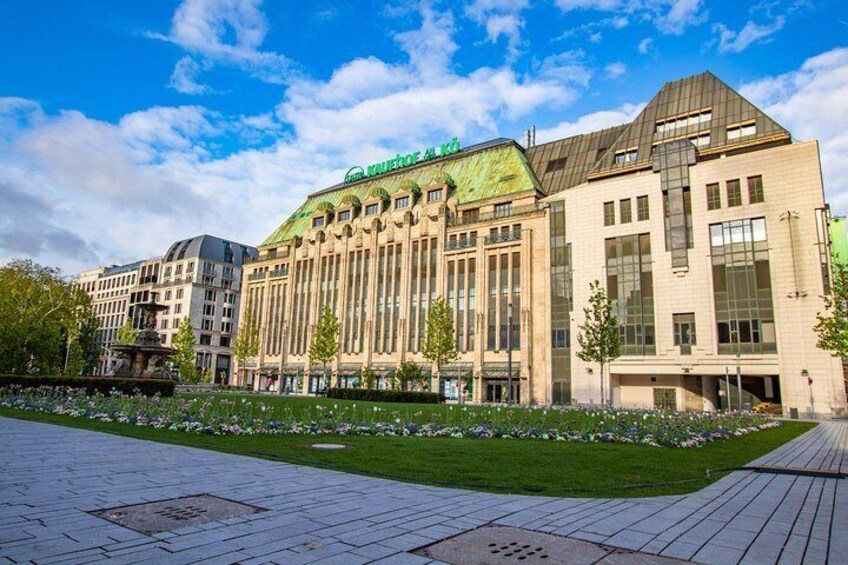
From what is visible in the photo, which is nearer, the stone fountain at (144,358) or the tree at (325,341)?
the stone fountain at (144,358)

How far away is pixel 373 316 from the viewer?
6712 centimetres

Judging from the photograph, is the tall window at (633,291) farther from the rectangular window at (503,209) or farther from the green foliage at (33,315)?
the green foliage at (33,315)

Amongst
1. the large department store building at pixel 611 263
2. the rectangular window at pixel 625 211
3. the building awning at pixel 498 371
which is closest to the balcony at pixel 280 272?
the large department store building at pixel 611 263

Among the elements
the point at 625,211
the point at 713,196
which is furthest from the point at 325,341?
the point at 713,196

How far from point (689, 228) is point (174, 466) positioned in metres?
48.8

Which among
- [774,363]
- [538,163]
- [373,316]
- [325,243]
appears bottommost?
[774,363]

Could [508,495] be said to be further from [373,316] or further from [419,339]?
[373,316]

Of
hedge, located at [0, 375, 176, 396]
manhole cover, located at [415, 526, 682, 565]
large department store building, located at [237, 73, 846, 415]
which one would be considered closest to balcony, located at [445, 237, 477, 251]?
large department store building, located at [237, 73, 846, 415]

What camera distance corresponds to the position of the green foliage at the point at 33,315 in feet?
150

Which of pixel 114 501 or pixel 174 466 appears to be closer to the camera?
pixel 114 501

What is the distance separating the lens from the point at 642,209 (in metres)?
50.6

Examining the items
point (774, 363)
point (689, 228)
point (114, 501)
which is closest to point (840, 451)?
point (114, 501)

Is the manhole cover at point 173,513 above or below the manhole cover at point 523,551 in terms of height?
below

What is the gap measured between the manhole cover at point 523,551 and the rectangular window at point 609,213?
50364 millimetres
